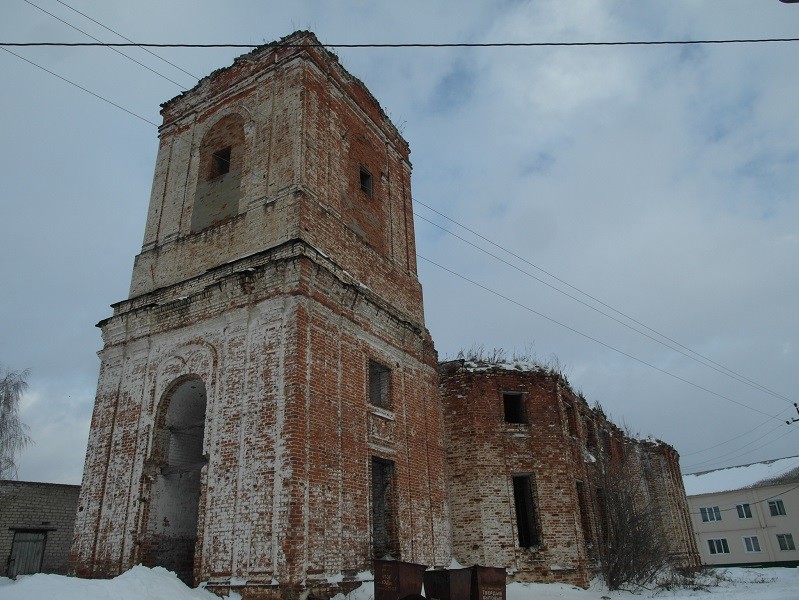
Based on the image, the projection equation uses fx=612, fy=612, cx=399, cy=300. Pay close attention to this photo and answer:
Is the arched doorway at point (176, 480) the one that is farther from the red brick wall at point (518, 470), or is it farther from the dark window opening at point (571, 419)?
the dark window opening at point (571, 419)

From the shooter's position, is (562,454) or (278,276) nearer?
(278,276)

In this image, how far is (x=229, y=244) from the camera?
12312 mm

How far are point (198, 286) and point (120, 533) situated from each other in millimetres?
4656

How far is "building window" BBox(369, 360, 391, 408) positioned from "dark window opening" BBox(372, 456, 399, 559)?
4.23ft

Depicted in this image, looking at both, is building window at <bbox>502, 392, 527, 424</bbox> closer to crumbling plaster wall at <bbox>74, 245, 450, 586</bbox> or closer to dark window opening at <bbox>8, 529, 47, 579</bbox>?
crumbling plaster wall at <bbox>74, 245, 450, 586</bbox>

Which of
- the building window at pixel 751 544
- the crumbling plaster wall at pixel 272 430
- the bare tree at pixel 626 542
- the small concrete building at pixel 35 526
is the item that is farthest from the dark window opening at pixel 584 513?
the building window at pixel 751 544

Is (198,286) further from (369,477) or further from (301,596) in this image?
(301,596)

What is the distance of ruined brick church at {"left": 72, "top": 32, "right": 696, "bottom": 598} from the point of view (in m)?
9.77

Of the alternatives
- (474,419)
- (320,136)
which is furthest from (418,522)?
(320,136)

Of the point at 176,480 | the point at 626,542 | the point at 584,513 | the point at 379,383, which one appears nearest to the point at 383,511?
the point at 379,383

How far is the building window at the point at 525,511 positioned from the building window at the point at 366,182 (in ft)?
24.9

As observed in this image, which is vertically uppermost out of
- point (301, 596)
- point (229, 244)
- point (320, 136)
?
point (320, 136)

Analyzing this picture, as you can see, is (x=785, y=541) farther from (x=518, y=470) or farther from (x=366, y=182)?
(x=366, y=182)

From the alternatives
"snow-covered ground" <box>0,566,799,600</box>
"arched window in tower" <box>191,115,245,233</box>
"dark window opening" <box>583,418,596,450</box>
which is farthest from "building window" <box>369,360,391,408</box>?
"dark window opening" <box>583,418,596,450</box>
